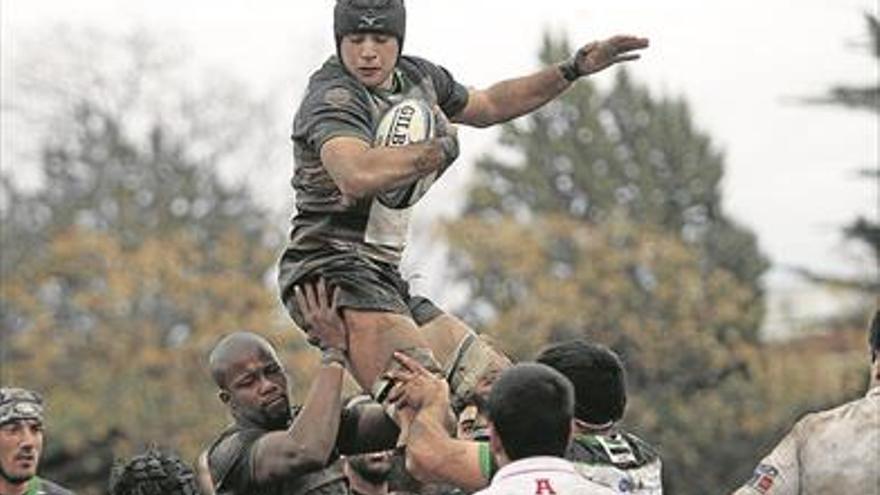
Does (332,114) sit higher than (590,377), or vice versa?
(332,114)

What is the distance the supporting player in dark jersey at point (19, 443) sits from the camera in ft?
42.3

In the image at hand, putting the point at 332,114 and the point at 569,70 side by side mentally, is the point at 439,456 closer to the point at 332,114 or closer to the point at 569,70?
the point at 332,114

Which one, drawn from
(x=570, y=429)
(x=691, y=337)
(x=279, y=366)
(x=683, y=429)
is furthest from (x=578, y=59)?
(x=691, y=337)

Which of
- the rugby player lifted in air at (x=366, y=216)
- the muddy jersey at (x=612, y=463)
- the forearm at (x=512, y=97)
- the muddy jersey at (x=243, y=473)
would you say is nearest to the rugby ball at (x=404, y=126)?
the rugby player lifted in air at (x=366, y=216)

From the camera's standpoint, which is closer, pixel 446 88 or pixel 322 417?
pixel 322 417

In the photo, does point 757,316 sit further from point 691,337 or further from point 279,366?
point 279,366

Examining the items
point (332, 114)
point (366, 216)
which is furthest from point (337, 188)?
point (332, 114)

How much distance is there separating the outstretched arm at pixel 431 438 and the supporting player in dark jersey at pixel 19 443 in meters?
4.66

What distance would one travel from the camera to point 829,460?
8234 millimetres

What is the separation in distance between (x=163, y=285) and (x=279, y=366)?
4412 centimetres

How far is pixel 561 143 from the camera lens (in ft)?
202

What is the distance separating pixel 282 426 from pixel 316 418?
90cm

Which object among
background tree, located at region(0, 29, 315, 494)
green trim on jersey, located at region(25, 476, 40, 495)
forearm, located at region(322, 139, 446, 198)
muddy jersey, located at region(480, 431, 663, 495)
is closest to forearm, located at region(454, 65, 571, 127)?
forearm, located at region(322, 139, 446, 198)

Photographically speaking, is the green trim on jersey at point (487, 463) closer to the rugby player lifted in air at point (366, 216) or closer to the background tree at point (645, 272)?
the rugby player lifted in air at point (366, 216)
